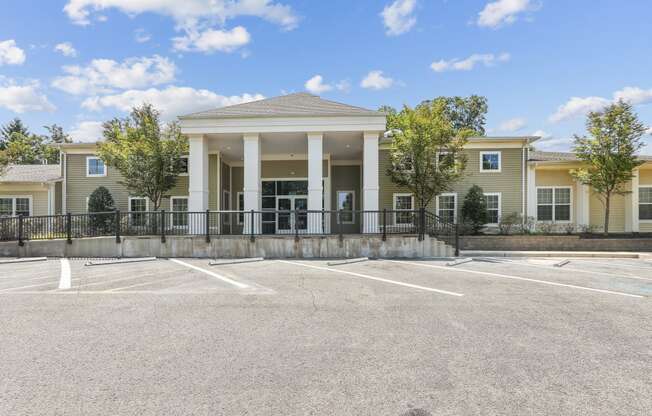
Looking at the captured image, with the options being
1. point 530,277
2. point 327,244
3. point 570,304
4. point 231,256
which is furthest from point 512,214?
point 231,256

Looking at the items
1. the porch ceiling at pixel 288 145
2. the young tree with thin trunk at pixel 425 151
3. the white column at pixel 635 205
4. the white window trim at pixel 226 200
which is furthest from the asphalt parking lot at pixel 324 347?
the white column at pixel 635 205

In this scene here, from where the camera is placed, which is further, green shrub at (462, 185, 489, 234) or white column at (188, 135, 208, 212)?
green shrub at (462, 185, 489, 234)

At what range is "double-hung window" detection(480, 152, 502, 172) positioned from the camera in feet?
59.4

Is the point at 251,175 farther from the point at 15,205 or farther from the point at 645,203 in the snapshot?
the point at 645,203

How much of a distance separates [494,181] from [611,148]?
199 inches

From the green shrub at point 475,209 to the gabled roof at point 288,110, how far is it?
6951 mm

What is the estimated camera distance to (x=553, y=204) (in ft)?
59.5

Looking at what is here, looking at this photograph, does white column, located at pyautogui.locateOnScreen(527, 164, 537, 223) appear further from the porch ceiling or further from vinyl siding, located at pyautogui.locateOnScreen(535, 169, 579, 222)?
the porch ceiling

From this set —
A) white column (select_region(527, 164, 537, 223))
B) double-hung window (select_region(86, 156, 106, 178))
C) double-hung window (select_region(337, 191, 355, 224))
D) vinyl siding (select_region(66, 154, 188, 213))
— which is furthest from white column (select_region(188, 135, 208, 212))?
white column (select_region(527, 164, 537, 223))

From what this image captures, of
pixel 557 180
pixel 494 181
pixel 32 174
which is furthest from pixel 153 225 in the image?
pixel 557 180

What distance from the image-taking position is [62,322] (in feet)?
16.8

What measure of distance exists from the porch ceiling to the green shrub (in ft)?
20.0

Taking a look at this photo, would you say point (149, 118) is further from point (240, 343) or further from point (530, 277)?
point (530, 277)

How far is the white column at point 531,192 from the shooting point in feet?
58.9
